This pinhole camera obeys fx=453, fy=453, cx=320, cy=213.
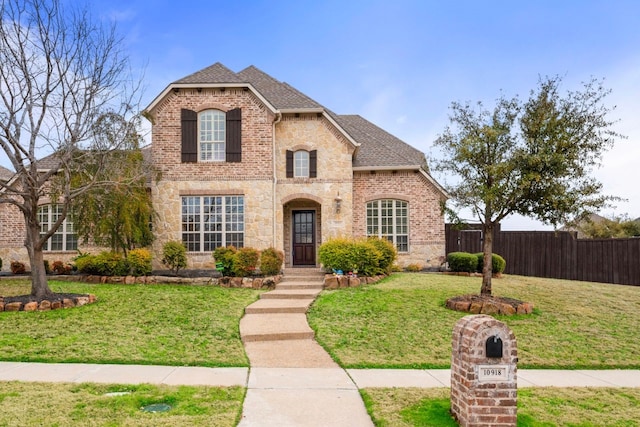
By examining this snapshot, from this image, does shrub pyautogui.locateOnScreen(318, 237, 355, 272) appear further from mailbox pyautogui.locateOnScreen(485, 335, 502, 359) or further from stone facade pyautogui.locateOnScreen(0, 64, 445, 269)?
mailbox pyautogui.locateOnScreen(485, 335, 502, 359)

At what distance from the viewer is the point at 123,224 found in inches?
587

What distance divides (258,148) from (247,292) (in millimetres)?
5830

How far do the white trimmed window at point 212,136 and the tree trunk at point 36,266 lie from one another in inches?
258

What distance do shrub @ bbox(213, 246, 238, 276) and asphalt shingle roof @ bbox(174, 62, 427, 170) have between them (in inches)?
234

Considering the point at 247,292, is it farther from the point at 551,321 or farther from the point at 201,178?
the point at 551,321

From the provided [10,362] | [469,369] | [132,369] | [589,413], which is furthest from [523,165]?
[10,362]

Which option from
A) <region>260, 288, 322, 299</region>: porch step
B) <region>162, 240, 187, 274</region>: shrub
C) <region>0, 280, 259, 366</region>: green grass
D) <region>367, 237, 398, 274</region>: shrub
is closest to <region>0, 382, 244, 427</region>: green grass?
<region>0, 280, 259, 366</region>: green grass

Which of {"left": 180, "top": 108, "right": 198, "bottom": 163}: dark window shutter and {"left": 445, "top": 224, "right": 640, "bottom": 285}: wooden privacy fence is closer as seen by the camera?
{"left": 180, "top": 108, "right": 198, "bottom": 163}: dark window shutter

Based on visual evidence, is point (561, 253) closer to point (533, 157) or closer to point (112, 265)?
point (533, 157)

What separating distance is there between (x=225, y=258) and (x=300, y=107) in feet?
21.3

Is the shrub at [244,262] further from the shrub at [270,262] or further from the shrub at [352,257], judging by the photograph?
the shrub at [352,257]

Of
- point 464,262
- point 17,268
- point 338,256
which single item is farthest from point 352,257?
point 17,268

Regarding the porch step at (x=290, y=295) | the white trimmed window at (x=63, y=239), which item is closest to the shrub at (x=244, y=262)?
the porch step at (x=290, y=295)

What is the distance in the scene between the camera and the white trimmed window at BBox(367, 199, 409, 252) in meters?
18.1
